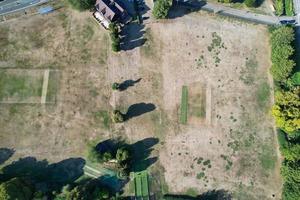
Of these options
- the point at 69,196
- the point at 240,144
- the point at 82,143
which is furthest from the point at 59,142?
the point at 240,144

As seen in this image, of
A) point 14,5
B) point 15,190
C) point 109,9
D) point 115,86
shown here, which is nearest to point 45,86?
point 115,86

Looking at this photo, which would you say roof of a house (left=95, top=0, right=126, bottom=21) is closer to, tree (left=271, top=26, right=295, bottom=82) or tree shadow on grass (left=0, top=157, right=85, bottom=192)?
tree shadow on grass (left=0, top=157, right=85, bottom=192)

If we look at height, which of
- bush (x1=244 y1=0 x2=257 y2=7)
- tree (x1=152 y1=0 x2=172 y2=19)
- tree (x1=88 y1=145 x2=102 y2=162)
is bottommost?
tree (x1=88 y1=145 x2=102 y2=162)

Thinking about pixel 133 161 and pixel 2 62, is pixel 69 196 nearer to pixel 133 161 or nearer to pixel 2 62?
pixel 133 161

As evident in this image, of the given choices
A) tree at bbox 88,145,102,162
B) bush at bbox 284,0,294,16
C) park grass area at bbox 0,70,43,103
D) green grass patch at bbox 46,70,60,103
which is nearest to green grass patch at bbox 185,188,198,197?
tree at bbox 88,145,102,162

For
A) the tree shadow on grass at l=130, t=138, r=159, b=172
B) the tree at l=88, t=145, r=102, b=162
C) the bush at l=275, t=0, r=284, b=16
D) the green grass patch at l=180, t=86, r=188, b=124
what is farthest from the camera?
the bush at l=275, t=0, r=284, b=16

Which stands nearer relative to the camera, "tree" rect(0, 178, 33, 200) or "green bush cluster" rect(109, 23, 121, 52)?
"tree" rect(0, 178, 33, 200)

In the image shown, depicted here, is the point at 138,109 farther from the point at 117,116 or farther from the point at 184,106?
the point at 184,106
